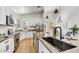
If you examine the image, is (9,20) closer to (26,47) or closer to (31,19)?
(31,19)

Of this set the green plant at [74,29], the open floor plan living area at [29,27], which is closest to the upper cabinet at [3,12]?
the open floor plan living area at [29,27]

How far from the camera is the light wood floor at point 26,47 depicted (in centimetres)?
172

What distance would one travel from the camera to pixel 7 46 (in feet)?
5.76

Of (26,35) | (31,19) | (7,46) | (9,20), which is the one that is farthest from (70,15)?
(7,46)

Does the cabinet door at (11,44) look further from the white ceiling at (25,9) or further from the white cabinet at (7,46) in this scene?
the white ceiling at (25,9)

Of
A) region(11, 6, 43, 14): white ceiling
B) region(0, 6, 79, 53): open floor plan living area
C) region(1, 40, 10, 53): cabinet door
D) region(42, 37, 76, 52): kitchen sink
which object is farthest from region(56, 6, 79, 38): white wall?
region(1, 40, 10, 53): cabinet door

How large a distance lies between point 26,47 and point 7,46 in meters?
0.30

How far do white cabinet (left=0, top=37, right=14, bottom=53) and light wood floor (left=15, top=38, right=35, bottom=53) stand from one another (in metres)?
0.10

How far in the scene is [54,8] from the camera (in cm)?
182

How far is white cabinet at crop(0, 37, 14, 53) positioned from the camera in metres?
1.68

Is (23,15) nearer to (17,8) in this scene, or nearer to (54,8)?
(17,8)

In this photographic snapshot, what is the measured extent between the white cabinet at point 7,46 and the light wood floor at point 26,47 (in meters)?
0.10
